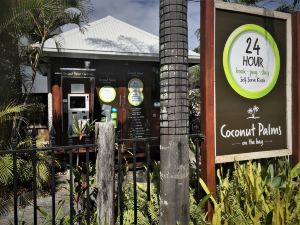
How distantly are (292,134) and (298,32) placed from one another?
118cm

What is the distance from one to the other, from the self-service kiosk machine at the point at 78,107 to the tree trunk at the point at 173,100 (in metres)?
6.33

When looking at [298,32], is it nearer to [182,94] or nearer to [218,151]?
[218,151]

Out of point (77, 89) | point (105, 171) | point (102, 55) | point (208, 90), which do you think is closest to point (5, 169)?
point (105, 171)

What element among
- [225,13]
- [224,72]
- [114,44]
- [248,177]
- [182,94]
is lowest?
[248,177]

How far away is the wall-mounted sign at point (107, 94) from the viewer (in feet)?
29.8

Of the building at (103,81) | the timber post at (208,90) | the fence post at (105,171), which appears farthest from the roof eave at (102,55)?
the fence post at (105,171)

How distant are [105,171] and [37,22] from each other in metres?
5.07

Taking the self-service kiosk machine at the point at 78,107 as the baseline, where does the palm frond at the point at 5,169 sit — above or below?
below

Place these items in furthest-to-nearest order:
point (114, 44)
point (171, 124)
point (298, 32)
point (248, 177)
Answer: point (114, 44)
point (298, 32)
point (248, 177)
point (171, 124)

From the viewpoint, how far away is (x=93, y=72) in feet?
28.8

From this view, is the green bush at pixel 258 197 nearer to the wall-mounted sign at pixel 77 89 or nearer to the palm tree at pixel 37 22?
the palm tree at pixel 37 22

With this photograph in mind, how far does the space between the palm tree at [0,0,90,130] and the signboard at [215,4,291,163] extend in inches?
151

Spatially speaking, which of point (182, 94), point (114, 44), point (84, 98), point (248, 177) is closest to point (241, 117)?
point (248, 177)

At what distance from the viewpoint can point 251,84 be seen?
3742 millimetres
